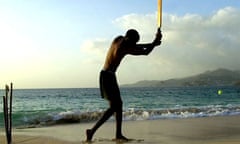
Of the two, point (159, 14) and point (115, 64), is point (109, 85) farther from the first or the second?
point (159, 14)

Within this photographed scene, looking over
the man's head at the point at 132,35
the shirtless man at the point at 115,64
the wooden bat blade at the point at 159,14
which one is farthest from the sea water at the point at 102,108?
the wooden bat blade at the point at 159,14

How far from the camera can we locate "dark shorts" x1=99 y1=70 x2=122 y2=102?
302 inches

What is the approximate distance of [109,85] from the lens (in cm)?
Result: 766

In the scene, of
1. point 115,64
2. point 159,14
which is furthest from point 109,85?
point 159,14

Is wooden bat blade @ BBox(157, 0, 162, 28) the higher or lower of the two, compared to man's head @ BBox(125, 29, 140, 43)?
higher

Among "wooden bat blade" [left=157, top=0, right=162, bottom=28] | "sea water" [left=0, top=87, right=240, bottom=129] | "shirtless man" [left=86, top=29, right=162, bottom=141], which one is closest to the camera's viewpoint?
"wooden bat blade" [left=157, top=0, right=162, bottom=28]

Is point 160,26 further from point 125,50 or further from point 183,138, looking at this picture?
point 183,138

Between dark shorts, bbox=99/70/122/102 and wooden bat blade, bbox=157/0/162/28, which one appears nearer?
wooden bat blade, bbox=157/0/162/28

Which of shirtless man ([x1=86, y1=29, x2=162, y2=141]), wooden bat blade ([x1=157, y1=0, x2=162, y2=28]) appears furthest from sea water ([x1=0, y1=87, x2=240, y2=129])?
wooden bat blade ([x1=157, y1=0, x2=162, y2=28])

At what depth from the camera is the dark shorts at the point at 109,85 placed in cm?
767

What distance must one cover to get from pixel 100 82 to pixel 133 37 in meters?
1.00

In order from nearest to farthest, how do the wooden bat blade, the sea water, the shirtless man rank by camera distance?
the wooden bat blade → the shirtless man → the sea water

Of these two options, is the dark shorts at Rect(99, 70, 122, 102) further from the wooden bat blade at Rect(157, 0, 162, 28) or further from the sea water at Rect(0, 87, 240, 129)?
the sea water at Rect(0, 87, 240, 129)

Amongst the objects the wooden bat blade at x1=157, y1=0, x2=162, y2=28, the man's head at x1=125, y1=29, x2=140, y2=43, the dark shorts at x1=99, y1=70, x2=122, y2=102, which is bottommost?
the dark shorts at x1=99, y1=70, x2=122, y2=102
